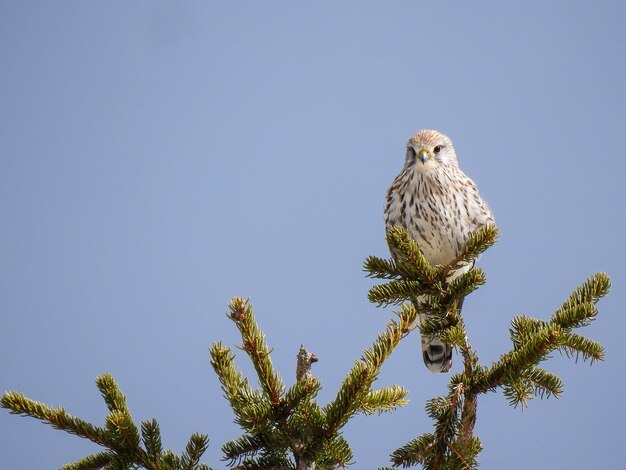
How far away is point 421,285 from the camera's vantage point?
3.65 metres

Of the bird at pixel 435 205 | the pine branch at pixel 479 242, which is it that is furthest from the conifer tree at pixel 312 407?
the bird at pixel 435 205

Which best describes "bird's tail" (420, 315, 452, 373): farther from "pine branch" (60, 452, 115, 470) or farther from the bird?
"pine branch" (60, 452, 115, 470)

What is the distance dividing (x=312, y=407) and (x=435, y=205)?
3230 mm

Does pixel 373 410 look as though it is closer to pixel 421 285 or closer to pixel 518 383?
pixel 518 383

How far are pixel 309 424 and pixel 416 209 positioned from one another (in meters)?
3.25

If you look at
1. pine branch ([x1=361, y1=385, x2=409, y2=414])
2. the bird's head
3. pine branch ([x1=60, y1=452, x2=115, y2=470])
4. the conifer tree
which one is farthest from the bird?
pine branch ([x1=60, y1=452, x2=115, y2=470])

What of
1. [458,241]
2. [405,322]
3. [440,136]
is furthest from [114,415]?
[440,136]

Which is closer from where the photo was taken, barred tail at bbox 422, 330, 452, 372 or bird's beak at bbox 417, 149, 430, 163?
bird's beak at bbox 417, 149, 430, 163

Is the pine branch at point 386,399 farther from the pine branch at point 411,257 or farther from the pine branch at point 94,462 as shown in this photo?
the pine branch at point 94,462

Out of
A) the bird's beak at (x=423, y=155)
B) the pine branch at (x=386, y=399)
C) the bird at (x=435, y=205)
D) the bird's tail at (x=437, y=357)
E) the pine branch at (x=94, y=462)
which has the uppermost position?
the bird's beak at (x=423, y=155)

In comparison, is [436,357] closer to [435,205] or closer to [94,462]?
[435,205]

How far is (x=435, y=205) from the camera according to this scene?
5.64 meters

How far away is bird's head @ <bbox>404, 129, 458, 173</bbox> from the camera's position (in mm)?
5816

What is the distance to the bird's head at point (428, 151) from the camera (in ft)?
19.1
